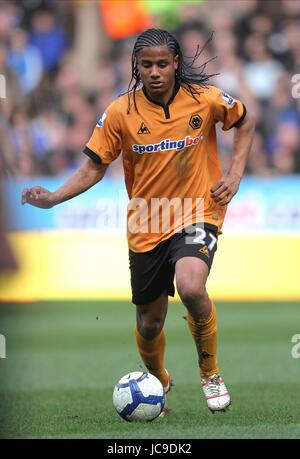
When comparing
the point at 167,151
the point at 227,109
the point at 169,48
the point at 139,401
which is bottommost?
the point at 139,401

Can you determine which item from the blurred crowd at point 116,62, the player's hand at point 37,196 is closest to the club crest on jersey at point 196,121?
the player's hand at point 37,196

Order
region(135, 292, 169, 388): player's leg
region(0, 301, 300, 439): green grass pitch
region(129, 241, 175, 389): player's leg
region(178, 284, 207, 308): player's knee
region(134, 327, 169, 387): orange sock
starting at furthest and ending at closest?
region(134, 327, 169, 387): orange sock, region(135, 292, 169, 388): player's leg, region(129, 241, 175, 389): player's leg, region(178, 284, 207, 308): player's knee, region(0, 301, 300, 439): green grass pitch

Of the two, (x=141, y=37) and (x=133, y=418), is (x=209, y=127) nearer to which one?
(x=141, y=37)

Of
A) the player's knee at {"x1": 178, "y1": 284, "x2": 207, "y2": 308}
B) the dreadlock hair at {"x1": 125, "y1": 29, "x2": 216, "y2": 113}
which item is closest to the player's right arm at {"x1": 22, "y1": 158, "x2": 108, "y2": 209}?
the dreadlock hair at {"x1": 125, "y1": 29, "x2": 216, "y2": 113}

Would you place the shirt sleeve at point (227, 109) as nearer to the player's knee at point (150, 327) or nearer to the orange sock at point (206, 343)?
the orange sock at point (206, 343)

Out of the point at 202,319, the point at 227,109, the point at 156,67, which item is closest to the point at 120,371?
the point at 202,319

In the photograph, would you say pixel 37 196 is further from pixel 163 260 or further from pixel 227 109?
pixel 227 109

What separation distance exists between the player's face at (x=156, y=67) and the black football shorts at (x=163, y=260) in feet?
3.01

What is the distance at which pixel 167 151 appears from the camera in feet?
21.7

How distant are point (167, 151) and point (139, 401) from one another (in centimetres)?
157

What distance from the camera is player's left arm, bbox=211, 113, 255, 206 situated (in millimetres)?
6605

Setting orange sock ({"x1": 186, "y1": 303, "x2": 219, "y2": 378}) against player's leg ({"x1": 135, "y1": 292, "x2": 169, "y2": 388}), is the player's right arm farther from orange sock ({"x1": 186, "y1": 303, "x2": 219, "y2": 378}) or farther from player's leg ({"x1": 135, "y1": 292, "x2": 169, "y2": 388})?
orange sock ({"x1": 186, "y1": 303, "x2": 219, "y2": 378})

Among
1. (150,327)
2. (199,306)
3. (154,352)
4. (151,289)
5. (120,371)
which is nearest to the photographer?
(199,306)

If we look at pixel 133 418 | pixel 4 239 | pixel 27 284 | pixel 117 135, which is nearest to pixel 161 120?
pixel 117 135
